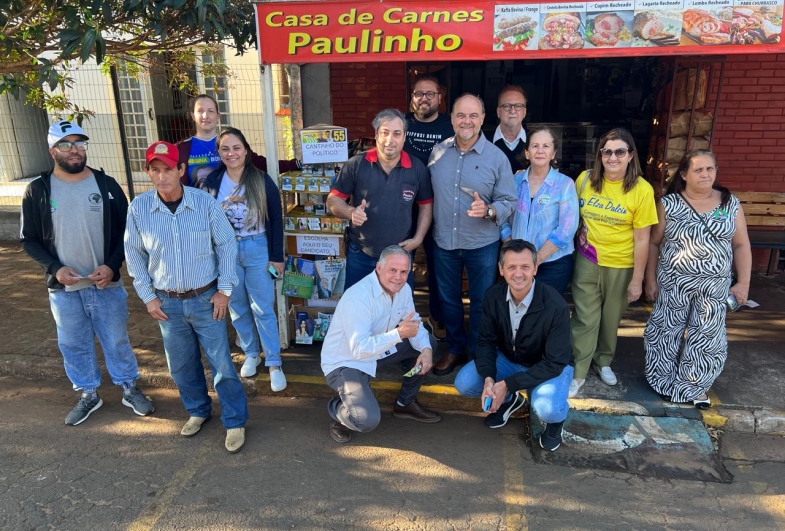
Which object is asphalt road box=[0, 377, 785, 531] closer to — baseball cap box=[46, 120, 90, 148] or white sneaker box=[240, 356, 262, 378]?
white sneaker box=[240, 356, 262, 378]

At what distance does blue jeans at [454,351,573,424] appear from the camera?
11.5 feet

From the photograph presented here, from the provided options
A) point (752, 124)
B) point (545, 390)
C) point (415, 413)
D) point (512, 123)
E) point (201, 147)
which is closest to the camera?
point (545, 390)

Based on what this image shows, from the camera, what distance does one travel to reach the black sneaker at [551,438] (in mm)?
3635

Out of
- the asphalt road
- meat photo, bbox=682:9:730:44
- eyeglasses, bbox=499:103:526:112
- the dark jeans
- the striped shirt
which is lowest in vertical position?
the asphalt road

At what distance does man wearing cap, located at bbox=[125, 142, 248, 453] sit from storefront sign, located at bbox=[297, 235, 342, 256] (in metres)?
1.02

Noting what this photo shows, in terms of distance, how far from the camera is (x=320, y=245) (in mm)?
4613

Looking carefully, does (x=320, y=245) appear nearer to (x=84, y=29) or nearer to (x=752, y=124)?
(x=84, y=29)

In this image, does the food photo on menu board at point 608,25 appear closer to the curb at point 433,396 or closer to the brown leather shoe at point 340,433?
the curb at point 433,396

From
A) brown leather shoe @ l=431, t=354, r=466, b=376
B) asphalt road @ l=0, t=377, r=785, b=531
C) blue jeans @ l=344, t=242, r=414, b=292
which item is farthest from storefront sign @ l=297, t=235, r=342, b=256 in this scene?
asphalt road @ l=0, t=377, r=785, b=531

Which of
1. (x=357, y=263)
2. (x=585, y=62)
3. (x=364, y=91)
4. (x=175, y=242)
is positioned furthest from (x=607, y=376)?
(x=585, y=62)

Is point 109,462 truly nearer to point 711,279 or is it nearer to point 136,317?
point 136,317

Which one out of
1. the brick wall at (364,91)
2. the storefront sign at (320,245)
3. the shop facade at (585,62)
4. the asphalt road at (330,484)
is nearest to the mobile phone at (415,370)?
the asphalt road at (330,484)

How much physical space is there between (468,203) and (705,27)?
1.89 metres

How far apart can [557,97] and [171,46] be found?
479 cm
